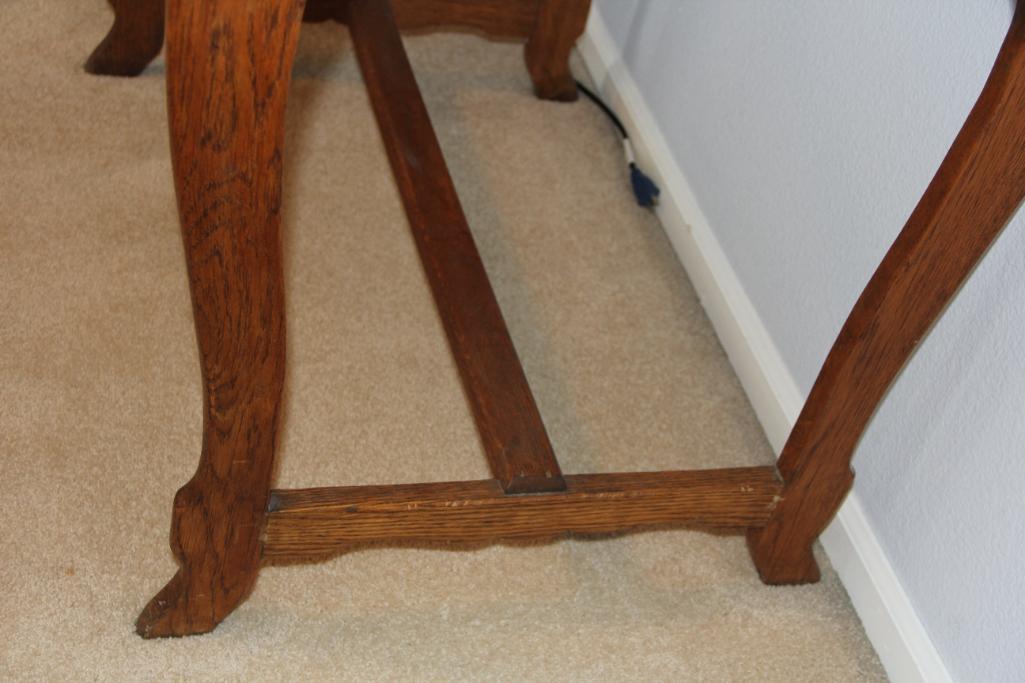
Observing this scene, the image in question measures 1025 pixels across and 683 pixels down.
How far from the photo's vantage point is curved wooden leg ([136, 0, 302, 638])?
0.69m

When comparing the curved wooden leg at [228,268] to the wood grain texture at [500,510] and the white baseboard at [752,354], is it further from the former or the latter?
the white baseboard at [752,354]

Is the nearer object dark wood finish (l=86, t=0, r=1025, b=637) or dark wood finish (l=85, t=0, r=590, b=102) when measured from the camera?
dark wood finish (l=86, t=0, r=1025, b=637)

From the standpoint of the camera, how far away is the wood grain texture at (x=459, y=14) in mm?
1532

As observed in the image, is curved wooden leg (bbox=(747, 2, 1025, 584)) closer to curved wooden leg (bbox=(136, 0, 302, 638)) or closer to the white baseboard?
the white baseboard

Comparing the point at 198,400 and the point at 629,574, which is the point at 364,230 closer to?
the point at 198,400

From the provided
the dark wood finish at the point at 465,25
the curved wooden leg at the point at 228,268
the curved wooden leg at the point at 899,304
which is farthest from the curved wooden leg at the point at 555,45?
the curved wooden leg at the point at 228,268

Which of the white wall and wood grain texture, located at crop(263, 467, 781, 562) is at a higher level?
the white wall

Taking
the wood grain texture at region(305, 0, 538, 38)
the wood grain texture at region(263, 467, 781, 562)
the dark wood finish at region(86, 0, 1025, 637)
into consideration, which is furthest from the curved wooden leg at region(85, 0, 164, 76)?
the wood grain texture at region(263, 467, 781, 562)

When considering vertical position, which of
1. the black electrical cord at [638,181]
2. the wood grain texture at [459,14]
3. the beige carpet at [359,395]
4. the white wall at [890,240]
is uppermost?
the white wall at [890,240]

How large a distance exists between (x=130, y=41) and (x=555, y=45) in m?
0.51

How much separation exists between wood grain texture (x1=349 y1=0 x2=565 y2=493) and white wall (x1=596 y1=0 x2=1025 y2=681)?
0.30m

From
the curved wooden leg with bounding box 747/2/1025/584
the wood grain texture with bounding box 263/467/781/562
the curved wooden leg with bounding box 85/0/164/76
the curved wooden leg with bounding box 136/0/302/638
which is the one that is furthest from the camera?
the curved wooden leg with bounding box 85/0/164/76

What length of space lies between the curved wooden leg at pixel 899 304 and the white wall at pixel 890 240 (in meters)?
0.05

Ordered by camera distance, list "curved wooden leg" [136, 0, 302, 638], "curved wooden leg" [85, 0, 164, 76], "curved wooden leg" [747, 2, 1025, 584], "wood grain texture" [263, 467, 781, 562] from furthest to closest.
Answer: "curved wooden leg" [85, 0, 164, 76] → "wood grain texture" [263, 467, 781, 562] → "curved wooden leg" [747, 2, 1025, 584] → "curved wooden leg" [136, 0, 302, 638]
